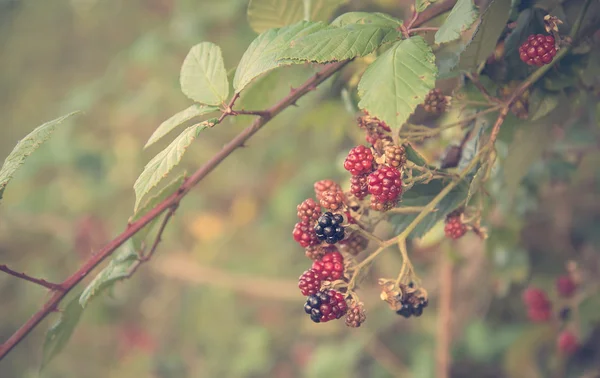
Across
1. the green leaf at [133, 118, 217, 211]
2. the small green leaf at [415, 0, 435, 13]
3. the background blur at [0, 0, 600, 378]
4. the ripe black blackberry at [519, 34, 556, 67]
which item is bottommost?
the background blur at [0, 0, 600, 378]

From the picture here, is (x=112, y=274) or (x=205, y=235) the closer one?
(x=112, y=274)

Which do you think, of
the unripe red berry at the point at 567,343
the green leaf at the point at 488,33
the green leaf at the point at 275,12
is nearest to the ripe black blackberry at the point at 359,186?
the green leaf at the point at 488,33

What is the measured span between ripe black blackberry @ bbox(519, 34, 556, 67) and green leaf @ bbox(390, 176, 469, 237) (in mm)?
187

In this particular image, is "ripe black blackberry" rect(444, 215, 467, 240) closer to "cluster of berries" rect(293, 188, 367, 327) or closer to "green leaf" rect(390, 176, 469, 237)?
"green leaf" rect(390, 176, 469, 237)

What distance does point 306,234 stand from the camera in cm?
78

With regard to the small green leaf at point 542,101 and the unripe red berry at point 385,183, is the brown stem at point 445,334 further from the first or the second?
the unripe red berry at point 385,183

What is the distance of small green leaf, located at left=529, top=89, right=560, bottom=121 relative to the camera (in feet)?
2.84

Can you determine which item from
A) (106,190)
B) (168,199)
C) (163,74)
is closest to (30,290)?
(106,190)

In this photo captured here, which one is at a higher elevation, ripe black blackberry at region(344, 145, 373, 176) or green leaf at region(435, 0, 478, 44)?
green leaf at region(435, 0, 478, 44)

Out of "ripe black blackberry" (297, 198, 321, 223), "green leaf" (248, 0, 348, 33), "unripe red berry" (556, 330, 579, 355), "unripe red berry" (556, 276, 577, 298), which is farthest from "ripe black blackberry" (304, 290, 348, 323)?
"unripe red berry" (556, 330, 579, 355)

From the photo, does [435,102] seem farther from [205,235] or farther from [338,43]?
[205,235]

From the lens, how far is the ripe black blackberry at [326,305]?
74 cm

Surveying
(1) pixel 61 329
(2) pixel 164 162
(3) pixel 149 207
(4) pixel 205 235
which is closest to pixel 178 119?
(2) pixel 164 162

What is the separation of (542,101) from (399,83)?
1.07 ft
